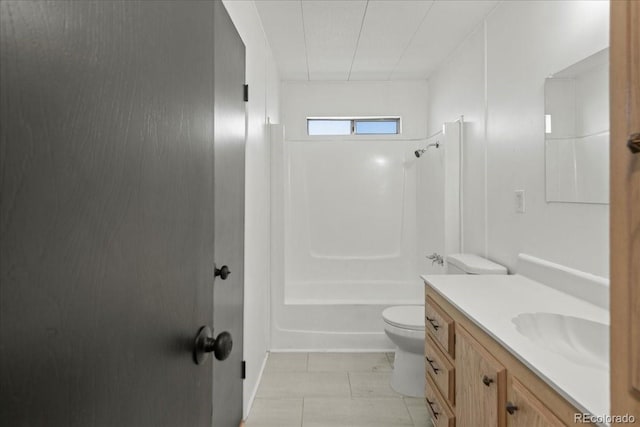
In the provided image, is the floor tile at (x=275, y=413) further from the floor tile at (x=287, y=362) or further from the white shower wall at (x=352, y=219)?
the white shower wall at (x=352, y=219)

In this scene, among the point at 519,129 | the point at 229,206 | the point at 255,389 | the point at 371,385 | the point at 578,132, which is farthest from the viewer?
the point at 371,385

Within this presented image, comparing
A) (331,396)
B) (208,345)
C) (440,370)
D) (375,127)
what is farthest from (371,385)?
(375,127)

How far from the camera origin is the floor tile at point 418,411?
84.2 inches

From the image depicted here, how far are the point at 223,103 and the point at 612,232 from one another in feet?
4.59

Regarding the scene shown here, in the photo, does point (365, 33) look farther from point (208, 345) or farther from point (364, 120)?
point (208, 345)

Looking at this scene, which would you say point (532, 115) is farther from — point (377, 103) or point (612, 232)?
point (377, 103)

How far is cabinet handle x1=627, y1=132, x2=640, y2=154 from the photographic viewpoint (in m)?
0.59

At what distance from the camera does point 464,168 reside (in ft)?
9.66

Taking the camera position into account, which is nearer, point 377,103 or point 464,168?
point 464,168

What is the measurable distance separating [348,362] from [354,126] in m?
2.41

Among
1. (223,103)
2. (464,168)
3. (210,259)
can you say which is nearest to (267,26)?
(223,103)

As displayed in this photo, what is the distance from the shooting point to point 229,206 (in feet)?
5.80

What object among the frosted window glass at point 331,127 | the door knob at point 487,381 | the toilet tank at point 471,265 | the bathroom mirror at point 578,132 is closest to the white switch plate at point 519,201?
the bathroom mirror at point 578,132

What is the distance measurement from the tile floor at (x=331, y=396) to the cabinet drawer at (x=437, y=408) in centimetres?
27
